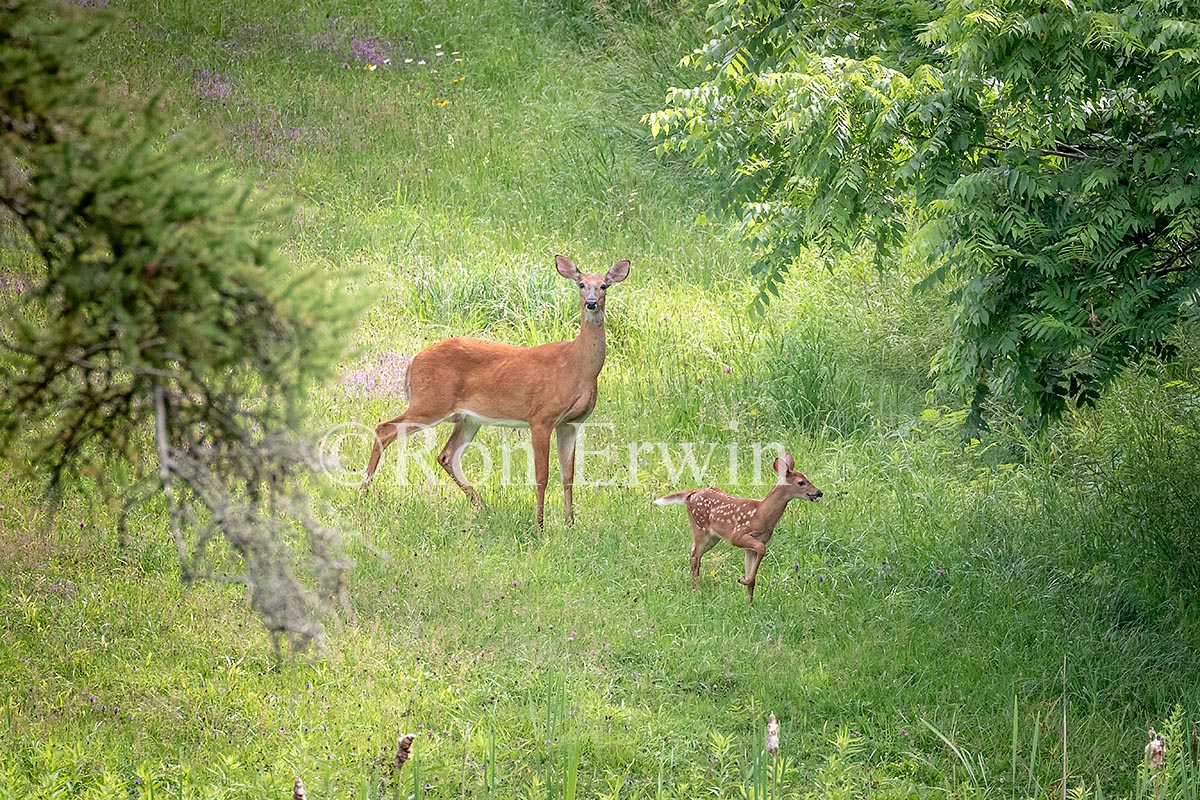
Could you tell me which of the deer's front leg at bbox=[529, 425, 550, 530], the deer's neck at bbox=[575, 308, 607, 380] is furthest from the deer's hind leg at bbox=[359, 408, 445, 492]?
the deer's neck at bbox=[575, 308, 607, 380]

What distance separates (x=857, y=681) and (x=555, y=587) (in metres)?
1.83

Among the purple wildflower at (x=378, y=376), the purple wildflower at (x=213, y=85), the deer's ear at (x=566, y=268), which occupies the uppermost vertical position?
the purple wildflower at (x=213, y=85)

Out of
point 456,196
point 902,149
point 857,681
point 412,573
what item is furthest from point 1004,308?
point 456,196

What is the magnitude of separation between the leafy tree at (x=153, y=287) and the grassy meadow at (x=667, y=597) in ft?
0.63

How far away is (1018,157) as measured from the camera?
6254 mm

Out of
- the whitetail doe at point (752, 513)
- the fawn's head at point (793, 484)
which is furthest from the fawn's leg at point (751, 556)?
the fawn's head at point (793, 484)

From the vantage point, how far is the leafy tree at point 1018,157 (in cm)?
584

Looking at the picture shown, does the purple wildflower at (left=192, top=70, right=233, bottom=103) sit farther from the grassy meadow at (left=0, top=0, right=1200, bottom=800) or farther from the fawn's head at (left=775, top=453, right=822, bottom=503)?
the fawn's head at (left=775, top=453, right=822, bottom=503)

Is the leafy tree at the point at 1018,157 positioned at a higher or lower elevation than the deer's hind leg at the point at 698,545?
higher

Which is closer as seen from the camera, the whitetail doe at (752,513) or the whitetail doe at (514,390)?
the whitetail doe at (752,513)

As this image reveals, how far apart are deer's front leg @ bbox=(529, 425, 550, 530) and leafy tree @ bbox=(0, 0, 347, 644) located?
561 centimetres

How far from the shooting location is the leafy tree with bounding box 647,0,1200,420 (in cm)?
584

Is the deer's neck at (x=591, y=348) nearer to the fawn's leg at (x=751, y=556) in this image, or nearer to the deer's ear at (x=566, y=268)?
the deer's ear at (x=566, y=268)

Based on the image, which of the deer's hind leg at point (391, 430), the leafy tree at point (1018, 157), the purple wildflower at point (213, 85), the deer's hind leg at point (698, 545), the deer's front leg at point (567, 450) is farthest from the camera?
the purple wildflower at point (213, 85)
